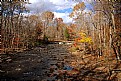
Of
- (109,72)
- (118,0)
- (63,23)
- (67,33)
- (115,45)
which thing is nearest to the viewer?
(109,72)

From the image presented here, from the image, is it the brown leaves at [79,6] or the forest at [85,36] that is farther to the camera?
the brown leaves at [79,6]

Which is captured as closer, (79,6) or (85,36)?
(85,36)

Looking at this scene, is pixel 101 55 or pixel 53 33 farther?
pixel 53 33

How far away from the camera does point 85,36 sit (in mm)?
49969

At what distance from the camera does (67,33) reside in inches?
5010

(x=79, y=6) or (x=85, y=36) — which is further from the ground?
(x=79, y=6)

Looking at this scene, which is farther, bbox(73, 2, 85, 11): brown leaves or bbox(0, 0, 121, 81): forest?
bbox(73, 2, 85, 11): brown leaves

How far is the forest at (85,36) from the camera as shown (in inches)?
1138

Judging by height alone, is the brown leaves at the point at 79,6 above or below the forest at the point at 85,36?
above

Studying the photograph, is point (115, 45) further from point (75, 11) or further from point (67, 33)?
point (67, 33)

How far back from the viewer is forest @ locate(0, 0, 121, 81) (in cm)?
2891

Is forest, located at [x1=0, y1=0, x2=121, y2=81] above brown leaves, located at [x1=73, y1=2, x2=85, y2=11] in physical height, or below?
below

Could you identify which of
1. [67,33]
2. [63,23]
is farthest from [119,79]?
[63,23]

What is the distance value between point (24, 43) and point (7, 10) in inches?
487
